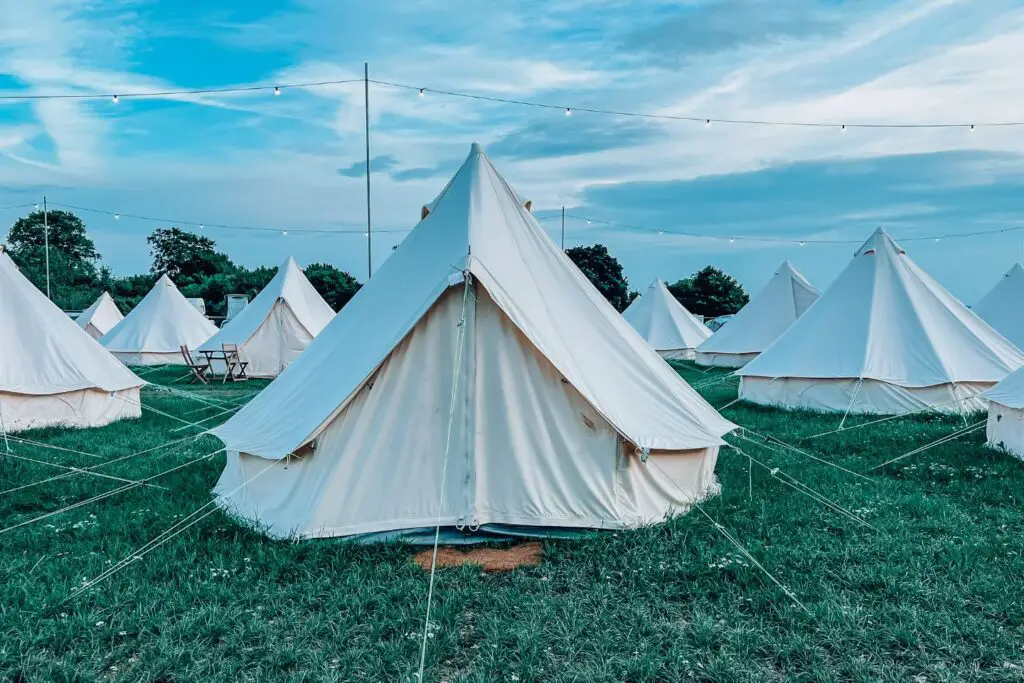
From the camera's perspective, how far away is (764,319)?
1700 centimetres

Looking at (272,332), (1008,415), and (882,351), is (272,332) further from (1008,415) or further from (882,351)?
(1008,415)

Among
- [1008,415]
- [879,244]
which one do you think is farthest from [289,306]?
[1008,415]

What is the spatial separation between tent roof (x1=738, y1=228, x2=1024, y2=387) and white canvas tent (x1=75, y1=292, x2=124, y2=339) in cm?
2259

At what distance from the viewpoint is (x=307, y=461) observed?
438cm

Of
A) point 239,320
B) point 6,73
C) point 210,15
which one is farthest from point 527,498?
point 239,320

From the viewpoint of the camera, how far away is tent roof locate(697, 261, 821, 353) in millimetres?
16562

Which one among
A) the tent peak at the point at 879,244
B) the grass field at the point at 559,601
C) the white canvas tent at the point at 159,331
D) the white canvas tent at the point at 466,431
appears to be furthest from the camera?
the white canvas tent at the point at 159,331

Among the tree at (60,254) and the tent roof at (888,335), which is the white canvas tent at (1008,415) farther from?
the tree at (60,254)

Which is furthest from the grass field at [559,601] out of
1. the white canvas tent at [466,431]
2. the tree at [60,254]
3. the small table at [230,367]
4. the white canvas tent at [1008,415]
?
the tree at [60,254]

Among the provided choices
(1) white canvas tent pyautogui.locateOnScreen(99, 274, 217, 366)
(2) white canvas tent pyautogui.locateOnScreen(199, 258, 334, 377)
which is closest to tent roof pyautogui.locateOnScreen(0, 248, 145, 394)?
(2) white canvas tent pyautogui.locateOnScreen(199, 258, 334, 377)

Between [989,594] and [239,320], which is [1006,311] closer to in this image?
[989,594]

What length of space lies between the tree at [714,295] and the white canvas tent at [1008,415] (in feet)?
99.1

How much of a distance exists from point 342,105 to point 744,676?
570 inches

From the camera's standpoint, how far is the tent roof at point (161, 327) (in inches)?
746
